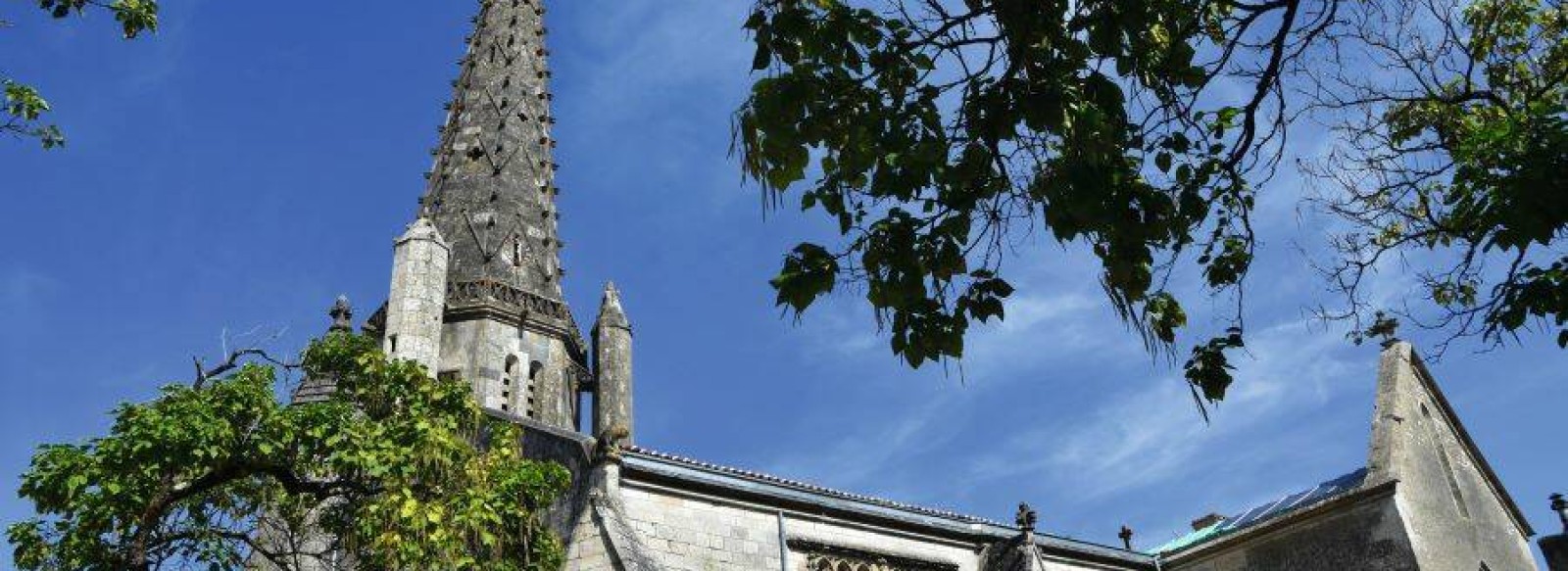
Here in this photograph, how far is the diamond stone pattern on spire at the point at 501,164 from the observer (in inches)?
982

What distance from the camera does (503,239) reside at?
2512cm

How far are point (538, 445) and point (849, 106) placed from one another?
435 inches

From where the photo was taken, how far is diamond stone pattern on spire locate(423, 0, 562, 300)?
81.9 ft

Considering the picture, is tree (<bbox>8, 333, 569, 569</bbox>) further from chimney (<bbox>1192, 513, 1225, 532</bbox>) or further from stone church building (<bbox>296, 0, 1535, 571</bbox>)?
chimney (<bbox>1192, 513, 1225, 532</bbox>)

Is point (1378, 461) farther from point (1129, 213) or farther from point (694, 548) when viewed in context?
point (1129, 213)

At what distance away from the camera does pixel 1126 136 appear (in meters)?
7.55

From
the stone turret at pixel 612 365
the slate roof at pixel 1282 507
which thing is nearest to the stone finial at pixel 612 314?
the stone turret at pixel 612 365

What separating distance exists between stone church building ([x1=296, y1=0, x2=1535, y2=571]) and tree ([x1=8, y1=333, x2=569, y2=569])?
7.21ft

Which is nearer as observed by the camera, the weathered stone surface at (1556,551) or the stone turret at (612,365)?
the weathered stone surface at (1556,551)

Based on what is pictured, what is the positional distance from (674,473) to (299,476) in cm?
546

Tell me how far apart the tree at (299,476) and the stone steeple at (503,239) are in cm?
720

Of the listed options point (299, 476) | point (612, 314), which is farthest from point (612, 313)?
point (299, 476)

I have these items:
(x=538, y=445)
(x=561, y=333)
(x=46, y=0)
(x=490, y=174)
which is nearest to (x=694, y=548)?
(x=538, y=445)

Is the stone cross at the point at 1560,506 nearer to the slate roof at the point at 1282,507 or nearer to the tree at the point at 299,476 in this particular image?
the slate roof at the point at 1282,507
